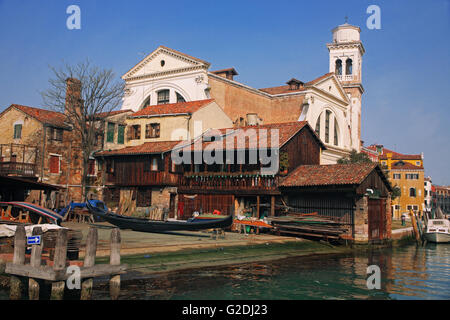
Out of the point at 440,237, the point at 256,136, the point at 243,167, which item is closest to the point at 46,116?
the point at 243,167

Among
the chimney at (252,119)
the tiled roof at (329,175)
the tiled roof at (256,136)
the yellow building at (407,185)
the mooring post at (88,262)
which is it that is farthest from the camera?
the yellow building at (407,185)

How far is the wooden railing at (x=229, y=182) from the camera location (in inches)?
1062

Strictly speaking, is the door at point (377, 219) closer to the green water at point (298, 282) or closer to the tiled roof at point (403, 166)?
the green water at point (298, 282)

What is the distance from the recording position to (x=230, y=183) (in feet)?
92.7

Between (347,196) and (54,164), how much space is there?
21444 millimetres

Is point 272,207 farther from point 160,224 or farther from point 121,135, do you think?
point 121,135

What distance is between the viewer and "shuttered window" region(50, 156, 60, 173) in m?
33.0

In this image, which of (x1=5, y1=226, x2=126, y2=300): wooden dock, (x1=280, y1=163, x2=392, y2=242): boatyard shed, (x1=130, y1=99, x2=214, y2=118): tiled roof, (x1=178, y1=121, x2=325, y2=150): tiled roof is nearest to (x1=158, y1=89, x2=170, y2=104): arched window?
A: (x1=130, y1=99, x2=214, y2=118): tiled roof

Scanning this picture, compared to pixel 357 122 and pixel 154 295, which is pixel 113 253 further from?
pixel 357 122

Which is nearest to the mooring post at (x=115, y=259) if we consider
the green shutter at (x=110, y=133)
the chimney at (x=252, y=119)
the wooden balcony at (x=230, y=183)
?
the wooden balcony at (x=230, y=183)

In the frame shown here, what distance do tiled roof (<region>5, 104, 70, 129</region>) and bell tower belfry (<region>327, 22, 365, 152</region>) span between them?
35706 mm

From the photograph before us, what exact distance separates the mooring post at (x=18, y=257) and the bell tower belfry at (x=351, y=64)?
164 ft

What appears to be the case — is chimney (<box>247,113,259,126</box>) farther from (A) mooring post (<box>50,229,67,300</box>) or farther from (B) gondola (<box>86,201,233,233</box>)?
(A) mooring post (<box>50,229,67,300</box>)
